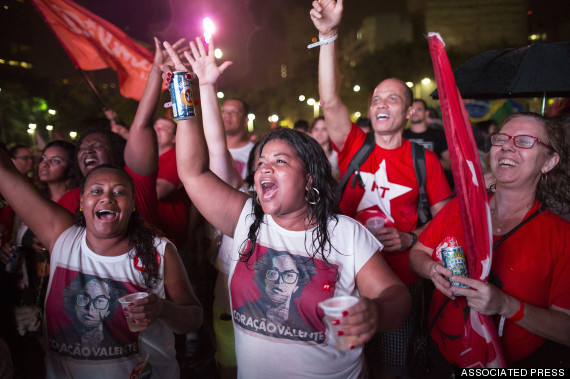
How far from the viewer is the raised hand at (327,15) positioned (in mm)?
2693

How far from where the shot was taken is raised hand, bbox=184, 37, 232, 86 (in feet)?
7.45

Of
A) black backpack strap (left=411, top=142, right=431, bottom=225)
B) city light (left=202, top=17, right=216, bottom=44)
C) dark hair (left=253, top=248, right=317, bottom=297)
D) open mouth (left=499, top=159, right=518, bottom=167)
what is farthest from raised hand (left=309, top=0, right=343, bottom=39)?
dark hair (left=253, top=248, right=317, bottom=297)

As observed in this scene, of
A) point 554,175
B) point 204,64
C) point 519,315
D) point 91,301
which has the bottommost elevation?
point 519,315

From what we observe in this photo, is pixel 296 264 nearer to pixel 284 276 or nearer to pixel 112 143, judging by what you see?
pixel 284 276

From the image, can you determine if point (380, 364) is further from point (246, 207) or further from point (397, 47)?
point (397, 47)

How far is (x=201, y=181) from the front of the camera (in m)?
2.11

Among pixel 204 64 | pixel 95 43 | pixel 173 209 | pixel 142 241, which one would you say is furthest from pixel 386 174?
pixel 95 43

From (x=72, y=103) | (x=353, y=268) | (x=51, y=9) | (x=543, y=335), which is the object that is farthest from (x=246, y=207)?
(x=72, y=103)

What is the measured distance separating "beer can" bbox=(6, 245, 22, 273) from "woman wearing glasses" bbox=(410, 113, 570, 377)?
3.14 metres

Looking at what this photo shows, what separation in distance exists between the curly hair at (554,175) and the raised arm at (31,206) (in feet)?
9.73

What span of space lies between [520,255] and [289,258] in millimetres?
1251

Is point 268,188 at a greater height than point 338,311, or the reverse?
point 268,188

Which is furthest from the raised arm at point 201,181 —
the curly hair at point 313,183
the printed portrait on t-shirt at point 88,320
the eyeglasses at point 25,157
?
the eyeglasses at point 25,157

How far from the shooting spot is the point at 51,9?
4.92 metres
